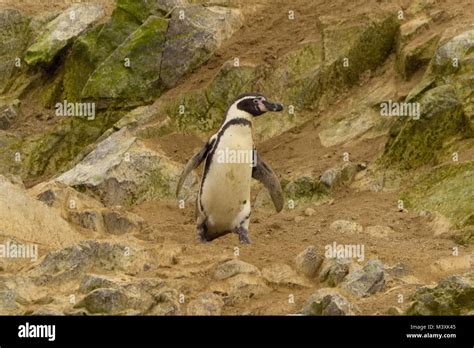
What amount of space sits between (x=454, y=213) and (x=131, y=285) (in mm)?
4616

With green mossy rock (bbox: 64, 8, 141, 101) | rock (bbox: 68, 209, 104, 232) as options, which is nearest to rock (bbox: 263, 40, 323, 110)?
green mossy rock (bbox: 64, 8, 141, 101)

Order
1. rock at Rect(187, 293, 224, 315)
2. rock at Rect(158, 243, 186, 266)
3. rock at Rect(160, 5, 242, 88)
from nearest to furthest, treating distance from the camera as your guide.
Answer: rock at Rect(187, 293, 224, 315) < rock at Rect(158, 243, 186, 266) < rock at Rect(160, 5, 242, 88)

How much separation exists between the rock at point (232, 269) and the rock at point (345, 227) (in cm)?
250

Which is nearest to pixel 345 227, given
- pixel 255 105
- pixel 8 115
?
pixel 255 105

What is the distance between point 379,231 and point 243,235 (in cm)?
162

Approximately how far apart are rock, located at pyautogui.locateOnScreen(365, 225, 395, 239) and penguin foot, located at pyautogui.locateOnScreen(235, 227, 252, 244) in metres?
1.43

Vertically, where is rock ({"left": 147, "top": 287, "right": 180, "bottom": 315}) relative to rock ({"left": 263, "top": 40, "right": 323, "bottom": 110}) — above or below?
below

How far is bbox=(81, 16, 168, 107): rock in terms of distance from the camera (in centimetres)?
1991

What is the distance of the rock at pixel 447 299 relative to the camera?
10664 millimetres

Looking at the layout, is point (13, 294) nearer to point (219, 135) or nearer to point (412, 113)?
point (219, 135)

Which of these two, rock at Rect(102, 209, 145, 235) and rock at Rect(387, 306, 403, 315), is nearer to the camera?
rock at Rect(387, 306, 403, 315)

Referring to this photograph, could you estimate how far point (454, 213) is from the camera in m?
14.2

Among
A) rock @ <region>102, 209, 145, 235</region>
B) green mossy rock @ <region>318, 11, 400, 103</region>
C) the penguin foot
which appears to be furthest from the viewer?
green mossy rock @ <region>318, 11, 400, 103</region>

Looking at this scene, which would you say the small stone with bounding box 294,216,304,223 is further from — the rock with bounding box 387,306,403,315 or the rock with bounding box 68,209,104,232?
the rock with bounding box 387,306,403,315
